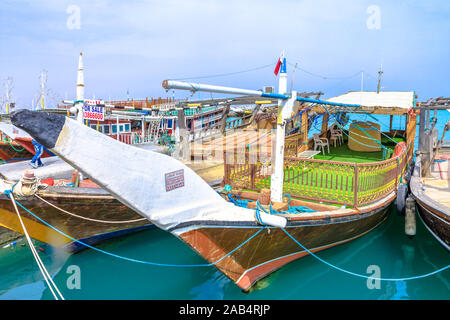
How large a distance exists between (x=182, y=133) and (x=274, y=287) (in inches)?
260

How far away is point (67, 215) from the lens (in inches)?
307

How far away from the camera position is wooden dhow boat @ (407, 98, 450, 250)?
7.37 meters

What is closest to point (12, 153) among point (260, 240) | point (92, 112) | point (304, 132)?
point (92, 112)

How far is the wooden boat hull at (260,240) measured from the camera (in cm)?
577

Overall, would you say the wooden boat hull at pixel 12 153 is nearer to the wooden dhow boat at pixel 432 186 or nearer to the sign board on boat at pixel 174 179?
the sign board on boat at pixel 174 179

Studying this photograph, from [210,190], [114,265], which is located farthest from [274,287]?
[114,265]

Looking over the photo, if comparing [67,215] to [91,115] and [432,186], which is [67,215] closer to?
[91,115]

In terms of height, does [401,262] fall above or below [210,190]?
below

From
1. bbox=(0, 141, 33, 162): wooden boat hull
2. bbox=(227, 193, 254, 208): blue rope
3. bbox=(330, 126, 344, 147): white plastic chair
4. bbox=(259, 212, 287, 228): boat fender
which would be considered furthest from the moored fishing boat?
bbox=(259, 212, 287, 228): boat fender

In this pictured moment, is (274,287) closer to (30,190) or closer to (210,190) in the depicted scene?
(210,190)

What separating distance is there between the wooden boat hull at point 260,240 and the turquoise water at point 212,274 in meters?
0.46

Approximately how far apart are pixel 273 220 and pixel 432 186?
599 centimetres

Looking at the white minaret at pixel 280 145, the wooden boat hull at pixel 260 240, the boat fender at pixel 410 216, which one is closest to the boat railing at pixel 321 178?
the wooden boat hull at pixel 260 240
